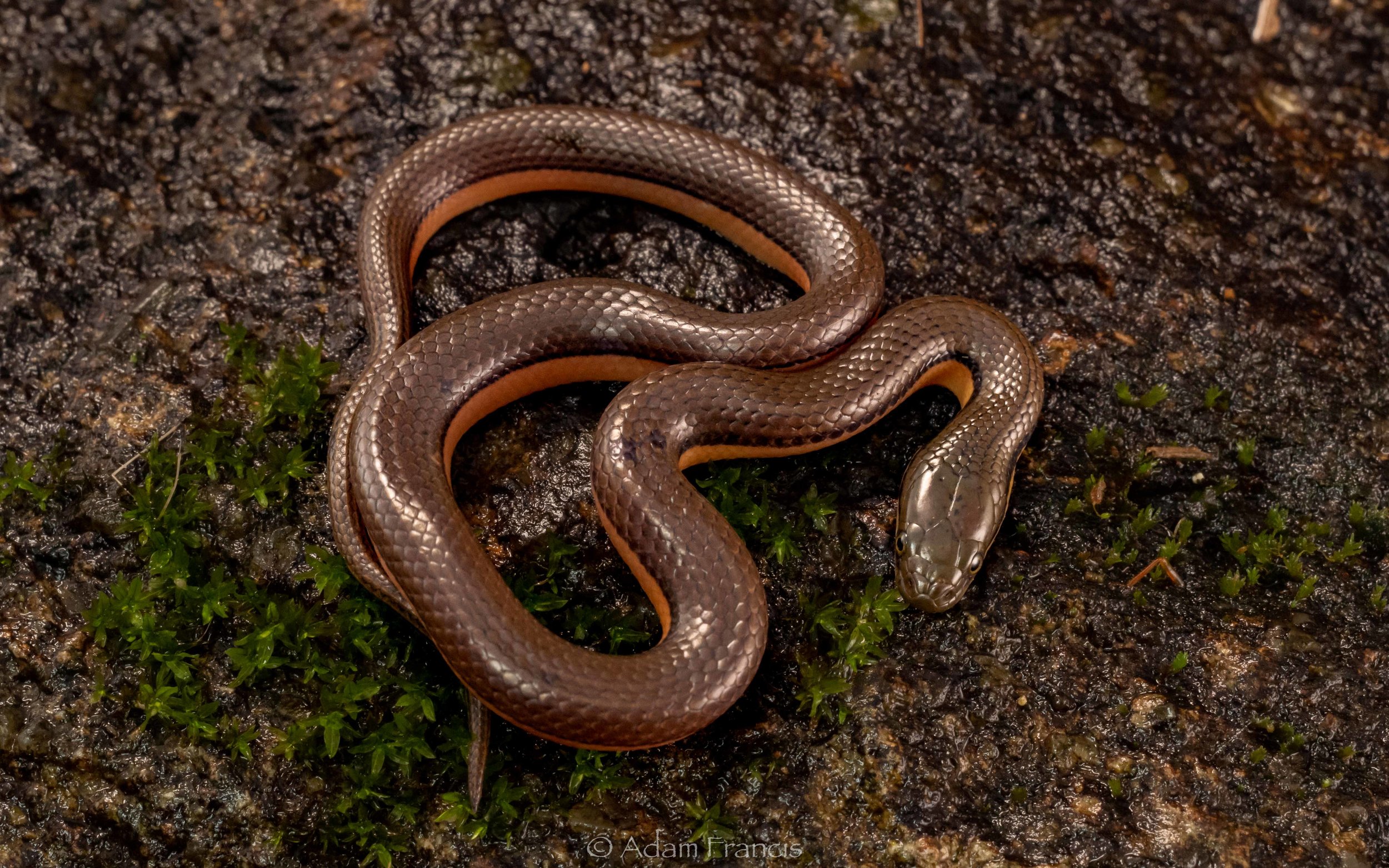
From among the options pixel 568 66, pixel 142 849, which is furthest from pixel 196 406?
pixel 568 66

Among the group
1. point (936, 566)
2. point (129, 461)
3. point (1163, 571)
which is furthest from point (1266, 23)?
point (129, 461)

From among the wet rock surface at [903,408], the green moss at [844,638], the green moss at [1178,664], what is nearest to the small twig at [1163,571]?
the wet rock surface at [903,408]

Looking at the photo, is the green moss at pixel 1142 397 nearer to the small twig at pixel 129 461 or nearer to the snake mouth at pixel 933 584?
the snake mouth at pixel 933 584

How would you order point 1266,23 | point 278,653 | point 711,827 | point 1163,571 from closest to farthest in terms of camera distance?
point 711,827, point 278,653, point 1163,571, point 1266,23

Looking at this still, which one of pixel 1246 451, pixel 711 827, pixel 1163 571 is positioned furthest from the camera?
pixel 1246 451

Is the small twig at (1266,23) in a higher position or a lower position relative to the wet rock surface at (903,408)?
higher

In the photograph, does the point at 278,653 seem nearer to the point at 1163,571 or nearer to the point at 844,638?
the point at 844,638
